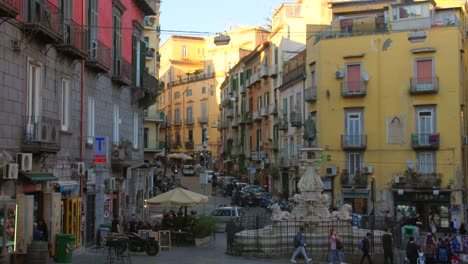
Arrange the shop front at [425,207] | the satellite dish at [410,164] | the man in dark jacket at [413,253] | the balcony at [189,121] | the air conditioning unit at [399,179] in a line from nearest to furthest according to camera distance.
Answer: the man in dark jacket at [413,253]
the shop front at [425,207]
the air conditioning unit at [399,179]
the satellite dish at [410,164]
the balcony at [189,121]

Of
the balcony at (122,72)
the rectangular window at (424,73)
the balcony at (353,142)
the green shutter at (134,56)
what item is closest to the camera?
the balcony at (122,72)

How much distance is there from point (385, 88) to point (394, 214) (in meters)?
7.94

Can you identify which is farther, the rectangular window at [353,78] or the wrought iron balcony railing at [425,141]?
the rectangular window at [353,78]

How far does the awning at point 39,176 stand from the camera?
17781 millimetres

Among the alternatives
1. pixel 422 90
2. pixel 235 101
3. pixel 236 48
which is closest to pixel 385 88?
pixel 422 90

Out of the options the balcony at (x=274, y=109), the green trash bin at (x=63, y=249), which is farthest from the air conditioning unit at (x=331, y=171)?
the green trash bin at (x=63, y=249)

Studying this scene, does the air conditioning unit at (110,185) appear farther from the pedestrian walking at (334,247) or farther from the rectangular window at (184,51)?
the rectangular window at (184,51)

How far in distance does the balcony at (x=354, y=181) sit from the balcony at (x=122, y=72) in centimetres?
1762

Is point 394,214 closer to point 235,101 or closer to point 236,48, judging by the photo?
point 235,101

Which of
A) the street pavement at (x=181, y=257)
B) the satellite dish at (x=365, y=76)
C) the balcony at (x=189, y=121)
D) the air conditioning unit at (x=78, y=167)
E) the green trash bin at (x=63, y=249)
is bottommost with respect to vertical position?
the street pavement at (x=181, y=257)

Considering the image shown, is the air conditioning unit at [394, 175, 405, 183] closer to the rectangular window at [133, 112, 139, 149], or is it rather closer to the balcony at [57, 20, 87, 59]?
the rectangular window at [133, 112, 139, 149]

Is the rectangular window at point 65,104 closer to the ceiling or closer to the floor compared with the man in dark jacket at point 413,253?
closer to the ceiling

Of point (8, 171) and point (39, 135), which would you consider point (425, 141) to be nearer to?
point (39, 135)

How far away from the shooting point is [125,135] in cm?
3147
